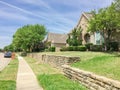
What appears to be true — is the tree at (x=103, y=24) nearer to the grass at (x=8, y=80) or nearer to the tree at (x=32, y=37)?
the grass at (x=8, y=80)

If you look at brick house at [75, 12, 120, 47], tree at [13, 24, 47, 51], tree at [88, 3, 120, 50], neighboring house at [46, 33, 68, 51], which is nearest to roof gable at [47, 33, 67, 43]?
neighboring house at [46, 33, 68, 51]

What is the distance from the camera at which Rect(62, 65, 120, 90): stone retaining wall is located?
25.6 feet

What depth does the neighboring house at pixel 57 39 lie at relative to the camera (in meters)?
63.7

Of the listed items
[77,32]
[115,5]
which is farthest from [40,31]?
[115,5]

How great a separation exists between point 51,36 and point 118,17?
47.8 metres

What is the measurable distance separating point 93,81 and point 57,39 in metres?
56.1

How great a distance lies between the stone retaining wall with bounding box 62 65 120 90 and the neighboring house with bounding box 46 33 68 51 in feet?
165

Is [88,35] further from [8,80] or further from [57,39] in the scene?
[8,80]

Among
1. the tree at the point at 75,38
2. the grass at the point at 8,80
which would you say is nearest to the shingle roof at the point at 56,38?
the tree at the point at 75,38

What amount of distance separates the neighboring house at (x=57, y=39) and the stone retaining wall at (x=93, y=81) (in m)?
50.4

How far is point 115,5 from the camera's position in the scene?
20.5m

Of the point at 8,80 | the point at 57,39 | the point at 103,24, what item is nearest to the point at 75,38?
the point at 103,24

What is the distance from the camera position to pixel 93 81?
9.44 meters

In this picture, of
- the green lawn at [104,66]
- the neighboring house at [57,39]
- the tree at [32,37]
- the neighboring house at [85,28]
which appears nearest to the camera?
the green lawn at [104,66]
